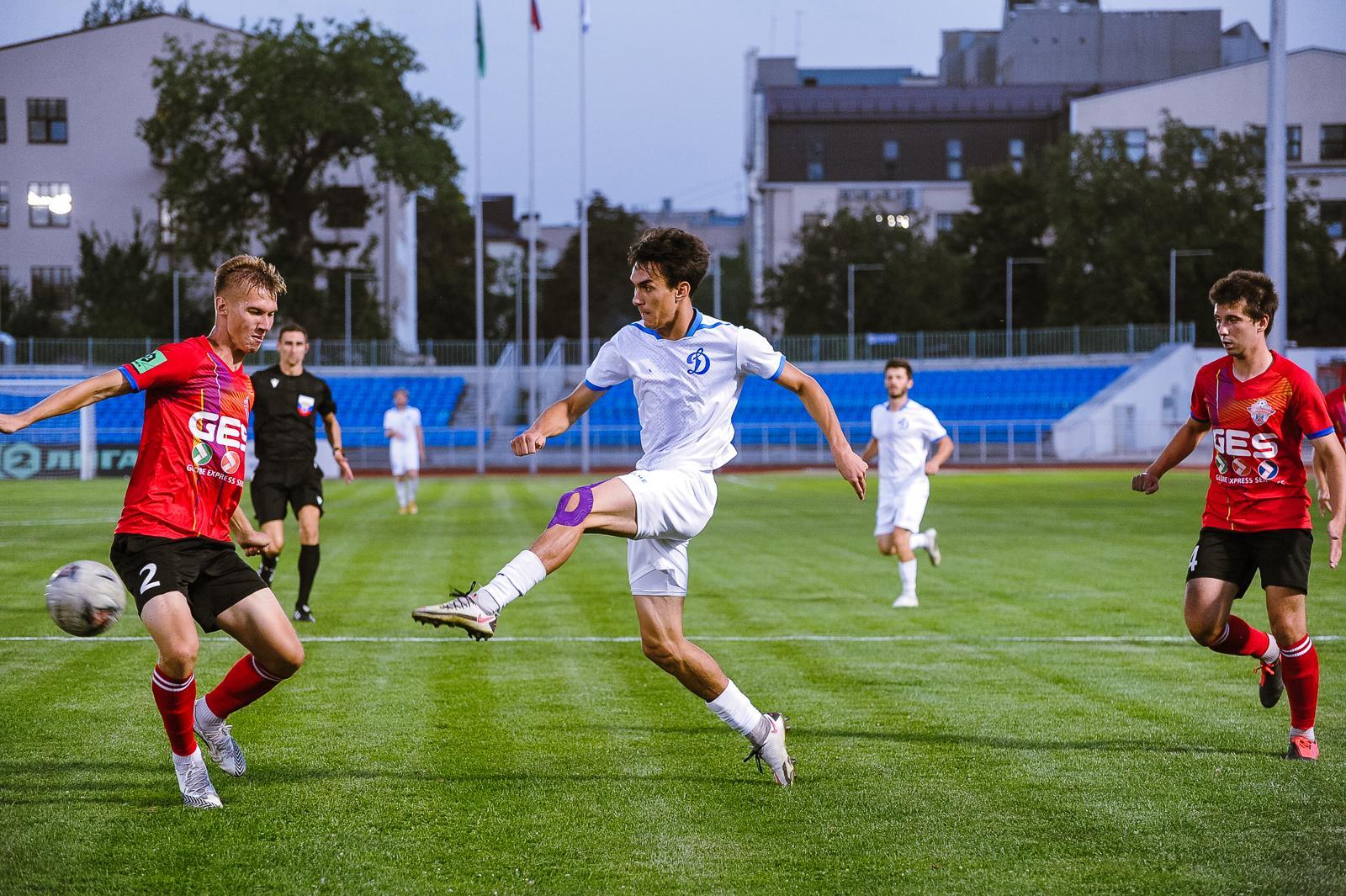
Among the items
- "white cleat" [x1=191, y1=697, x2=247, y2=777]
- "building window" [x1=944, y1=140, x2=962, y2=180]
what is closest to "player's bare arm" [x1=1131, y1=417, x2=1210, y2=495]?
"white cleat" [x1=191, y1=697, x2=247, y2=777]

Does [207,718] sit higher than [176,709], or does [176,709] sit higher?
[176,709]

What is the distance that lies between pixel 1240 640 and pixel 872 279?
7011cm

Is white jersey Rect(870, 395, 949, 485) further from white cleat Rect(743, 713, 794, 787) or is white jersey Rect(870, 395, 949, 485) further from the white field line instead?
white cleat Rect(743, 713, 794, 787)

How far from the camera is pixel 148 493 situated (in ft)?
19.0

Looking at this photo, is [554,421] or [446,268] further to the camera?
[446,268]

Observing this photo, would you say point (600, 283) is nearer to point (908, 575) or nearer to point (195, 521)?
point (908, 575)

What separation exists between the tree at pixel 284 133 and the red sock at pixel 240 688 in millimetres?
57096

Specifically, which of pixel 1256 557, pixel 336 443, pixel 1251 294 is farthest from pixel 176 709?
pixel 336 443

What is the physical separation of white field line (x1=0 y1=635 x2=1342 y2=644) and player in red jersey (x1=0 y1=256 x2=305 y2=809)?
467cm

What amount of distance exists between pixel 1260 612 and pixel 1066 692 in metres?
4.68

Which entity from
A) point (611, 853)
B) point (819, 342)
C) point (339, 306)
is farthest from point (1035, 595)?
point (339, 306)

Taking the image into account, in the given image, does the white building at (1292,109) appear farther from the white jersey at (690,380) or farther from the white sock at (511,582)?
the white sock at (511,582)

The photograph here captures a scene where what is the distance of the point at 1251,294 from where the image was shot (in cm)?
670

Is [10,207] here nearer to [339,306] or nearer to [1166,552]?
[339,306]
